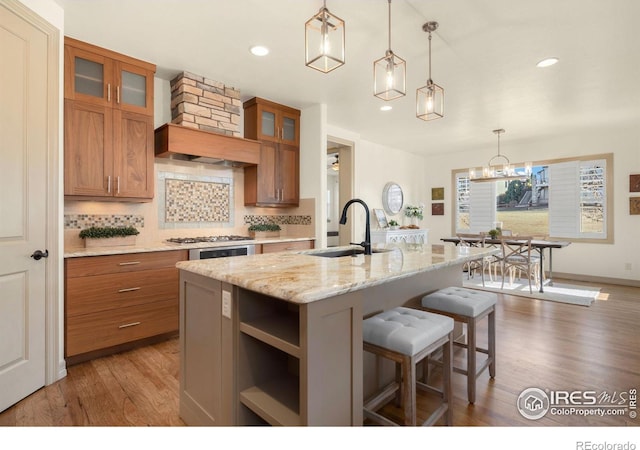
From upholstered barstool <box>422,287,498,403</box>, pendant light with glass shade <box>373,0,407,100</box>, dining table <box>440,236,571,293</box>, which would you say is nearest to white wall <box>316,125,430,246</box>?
pendant light with glass shade <box>373,0,407,100</box>

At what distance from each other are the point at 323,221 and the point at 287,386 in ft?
9.63

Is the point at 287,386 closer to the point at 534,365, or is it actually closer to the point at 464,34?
the point at 534,365

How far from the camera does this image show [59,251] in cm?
236

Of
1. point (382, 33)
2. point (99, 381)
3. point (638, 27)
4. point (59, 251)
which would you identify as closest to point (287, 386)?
point (99, 381)

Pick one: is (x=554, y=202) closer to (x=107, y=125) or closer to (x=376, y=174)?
(x=376, y=174)

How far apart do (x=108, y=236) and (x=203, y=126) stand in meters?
1.43

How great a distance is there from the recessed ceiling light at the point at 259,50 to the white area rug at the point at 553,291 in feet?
15.1

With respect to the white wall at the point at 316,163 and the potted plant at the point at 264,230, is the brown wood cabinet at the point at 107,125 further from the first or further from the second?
the white wall at the point at 316,163

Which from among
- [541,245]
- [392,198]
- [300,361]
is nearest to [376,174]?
[392,198]

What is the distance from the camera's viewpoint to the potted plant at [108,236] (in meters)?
2.85

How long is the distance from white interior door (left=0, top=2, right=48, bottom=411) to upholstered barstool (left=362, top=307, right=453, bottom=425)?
86.1 inches

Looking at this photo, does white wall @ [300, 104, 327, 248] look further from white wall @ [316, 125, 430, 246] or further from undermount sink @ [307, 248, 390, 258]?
undermount sink @ [307, 248, 390, 258]

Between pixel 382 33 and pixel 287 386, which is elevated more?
pixel 382 33

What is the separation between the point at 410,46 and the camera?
2.91 metres
